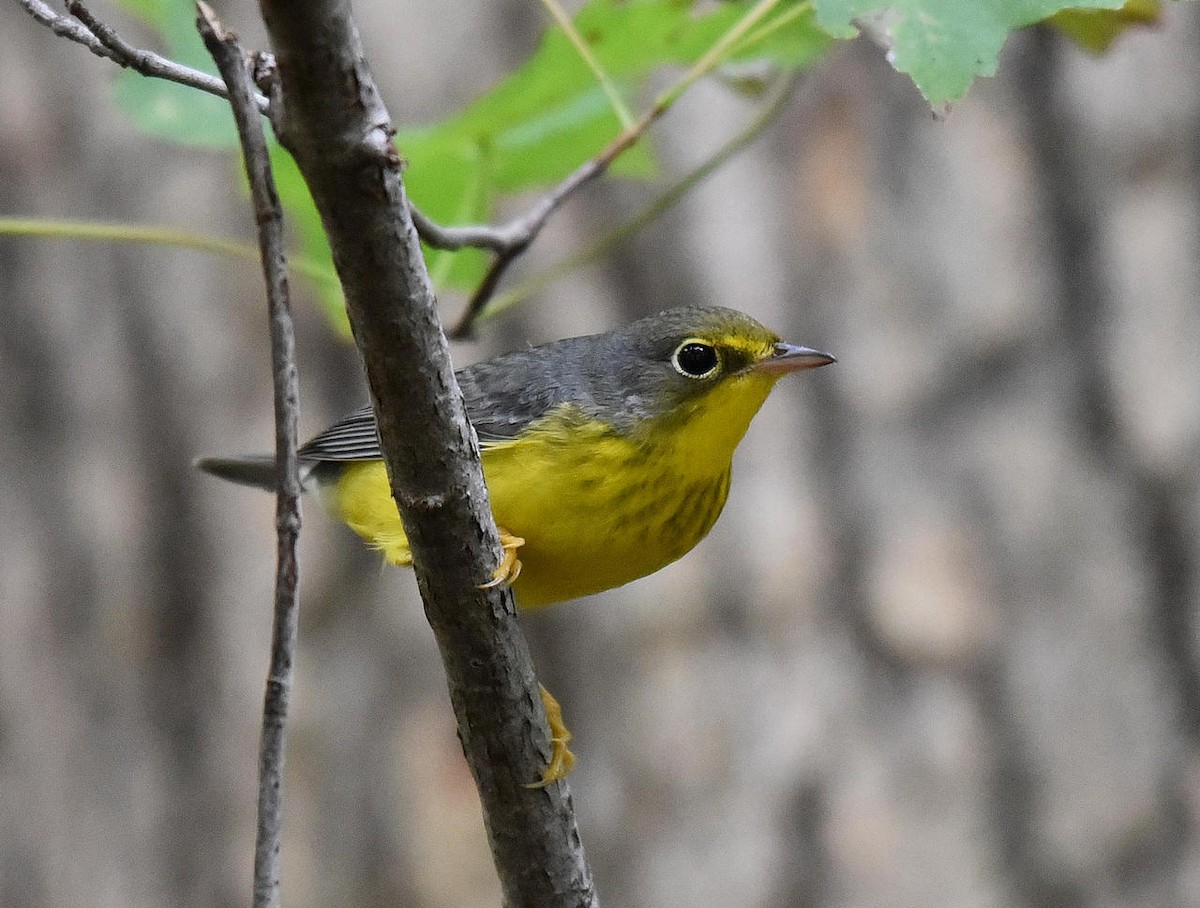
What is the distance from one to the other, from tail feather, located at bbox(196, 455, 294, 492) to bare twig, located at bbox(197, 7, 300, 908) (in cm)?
194

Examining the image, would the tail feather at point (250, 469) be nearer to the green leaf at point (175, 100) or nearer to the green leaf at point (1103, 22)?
the green leaf at point (175, 100)

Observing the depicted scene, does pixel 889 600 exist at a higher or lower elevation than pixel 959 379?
lower

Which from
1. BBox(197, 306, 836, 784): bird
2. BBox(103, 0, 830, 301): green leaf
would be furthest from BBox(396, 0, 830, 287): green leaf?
BBox(197, 306, 836, 784): bird

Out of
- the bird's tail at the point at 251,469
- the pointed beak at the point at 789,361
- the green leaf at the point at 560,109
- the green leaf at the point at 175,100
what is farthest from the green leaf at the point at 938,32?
the bird's tail at the point at 251,469

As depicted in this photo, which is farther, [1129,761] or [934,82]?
[1129,761]

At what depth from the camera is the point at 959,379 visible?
15.4 ft

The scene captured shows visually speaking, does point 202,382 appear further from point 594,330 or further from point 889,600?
point 889,600

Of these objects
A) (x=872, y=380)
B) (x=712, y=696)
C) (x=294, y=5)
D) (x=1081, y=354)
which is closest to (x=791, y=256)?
(x=872, y=380)

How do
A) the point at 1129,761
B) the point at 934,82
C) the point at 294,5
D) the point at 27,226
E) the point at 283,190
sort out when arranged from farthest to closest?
1. the point at 1129,761
2. the point at 283,190
3. the point at 27,226
4. the point at 934,82
5. the point at 294,5

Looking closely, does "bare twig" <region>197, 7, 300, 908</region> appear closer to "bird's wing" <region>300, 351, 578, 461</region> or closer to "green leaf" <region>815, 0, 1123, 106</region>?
"green leaf" <region>815, 0, 1123, 106</region>

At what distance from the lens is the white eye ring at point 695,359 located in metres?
2.95

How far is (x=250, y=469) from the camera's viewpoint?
12.4ft

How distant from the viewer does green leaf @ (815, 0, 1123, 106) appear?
1.73 m

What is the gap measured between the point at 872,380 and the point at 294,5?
370 cm
